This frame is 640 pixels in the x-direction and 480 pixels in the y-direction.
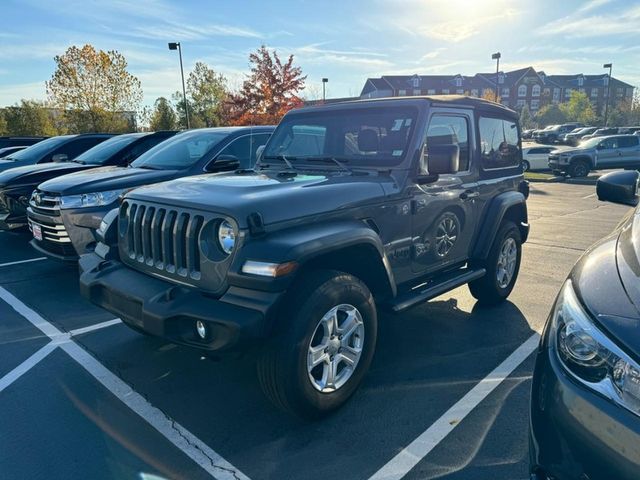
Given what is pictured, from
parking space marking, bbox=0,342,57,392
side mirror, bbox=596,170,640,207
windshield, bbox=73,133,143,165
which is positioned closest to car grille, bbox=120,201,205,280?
parking space marking, bbox=0,342,57,392

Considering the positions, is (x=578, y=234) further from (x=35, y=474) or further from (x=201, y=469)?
(x=35, y=474)

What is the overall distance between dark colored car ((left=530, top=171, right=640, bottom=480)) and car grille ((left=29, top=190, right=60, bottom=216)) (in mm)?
5297

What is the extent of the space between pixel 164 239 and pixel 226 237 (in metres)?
0.52

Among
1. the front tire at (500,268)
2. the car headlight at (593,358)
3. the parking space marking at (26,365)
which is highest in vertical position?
the car headlight at (593,358)

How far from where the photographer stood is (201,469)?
8.35 ft

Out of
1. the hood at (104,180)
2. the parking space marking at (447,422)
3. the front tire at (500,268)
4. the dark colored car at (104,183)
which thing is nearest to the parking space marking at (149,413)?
the parking space marking at (447,422)

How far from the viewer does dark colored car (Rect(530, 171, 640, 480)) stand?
5.04 ft

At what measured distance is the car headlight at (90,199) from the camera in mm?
5391

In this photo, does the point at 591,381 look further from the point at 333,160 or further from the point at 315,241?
the point at 333,160

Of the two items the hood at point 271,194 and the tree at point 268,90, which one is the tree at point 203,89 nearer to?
the tree at point 268,90

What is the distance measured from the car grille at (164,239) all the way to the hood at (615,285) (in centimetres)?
200

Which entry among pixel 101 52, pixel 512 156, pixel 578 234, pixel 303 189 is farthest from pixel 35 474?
pixel 101 52

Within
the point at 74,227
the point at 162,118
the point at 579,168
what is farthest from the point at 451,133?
the point at 162,118

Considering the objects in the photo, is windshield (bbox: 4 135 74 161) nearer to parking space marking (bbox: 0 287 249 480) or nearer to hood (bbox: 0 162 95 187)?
hood (bbox: 0 162 95 187)
